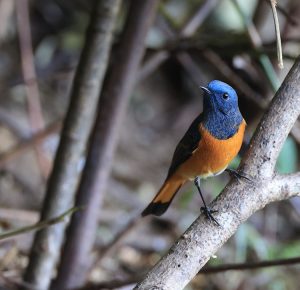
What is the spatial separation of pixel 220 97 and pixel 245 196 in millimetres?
688

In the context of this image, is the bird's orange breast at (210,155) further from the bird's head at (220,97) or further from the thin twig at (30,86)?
the thin twig at (30,86)

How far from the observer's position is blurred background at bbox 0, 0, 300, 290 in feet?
11.7

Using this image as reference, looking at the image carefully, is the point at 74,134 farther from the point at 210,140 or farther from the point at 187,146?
the point at 210,140

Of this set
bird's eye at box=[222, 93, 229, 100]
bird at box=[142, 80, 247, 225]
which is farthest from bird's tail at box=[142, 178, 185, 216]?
bird's eye at box=[222, 93, 229, 100]

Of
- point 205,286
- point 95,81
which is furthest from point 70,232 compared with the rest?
point 205,286

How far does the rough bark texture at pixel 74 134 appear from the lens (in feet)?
8.67

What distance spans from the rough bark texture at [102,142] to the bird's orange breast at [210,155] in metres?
0.44

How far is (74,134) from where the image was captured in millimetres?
2693

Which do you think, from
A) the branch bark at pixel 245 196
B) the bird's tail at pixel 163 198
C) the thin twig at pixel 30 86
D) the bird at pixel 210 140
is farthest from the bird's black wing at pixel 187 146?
the thin twig at pixel 30 86

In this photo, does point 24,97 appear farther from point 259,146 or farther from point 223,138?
point 259,146

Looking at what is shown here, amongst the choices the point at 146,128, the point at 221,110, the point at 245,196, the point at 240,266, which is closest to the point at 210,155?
the point at 221,110

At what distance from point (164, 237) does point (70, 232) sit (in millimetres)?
1908

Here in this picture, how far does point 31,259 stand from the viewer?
281 centimetres

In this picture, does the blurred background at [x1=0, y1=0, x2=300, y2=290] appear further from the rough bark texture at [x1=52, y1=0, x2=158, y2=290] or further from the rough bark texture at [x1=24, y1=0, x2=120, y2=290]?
the rough bark texture at [x1=24, y1=0, x2=120, y2=290]
